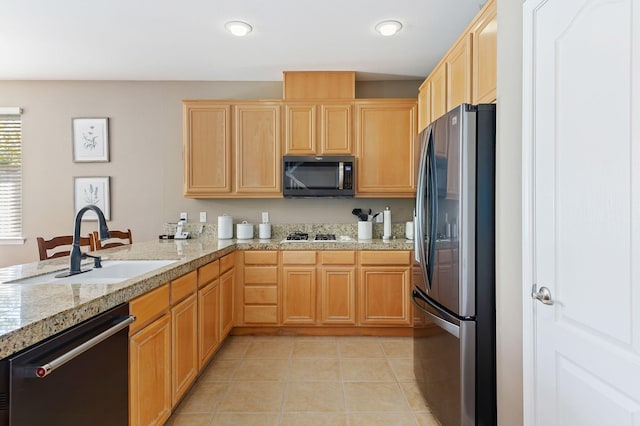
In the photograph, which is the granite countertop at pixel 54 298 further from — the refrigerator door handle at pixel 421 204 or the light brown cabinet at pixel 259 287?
the refrigerator door handle at pixel 421 204

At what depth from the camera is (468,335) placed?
5.16 feet

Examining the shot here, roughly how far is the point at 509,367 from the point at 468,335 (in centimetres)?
20

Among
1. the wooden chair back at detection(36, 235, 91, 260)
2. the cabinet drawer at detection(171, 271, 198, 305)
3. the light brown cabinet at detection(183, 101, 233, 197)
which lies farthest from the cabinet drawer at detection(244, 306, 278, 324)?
the wooden chair back at detection(36, 235, 91, 260)

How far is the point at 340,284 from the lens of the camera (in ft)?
10.3

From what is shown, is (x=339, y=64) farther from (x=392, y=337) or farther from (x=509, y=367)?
(x=509, y=367)

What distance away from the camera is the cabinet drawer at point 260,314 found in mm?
3139

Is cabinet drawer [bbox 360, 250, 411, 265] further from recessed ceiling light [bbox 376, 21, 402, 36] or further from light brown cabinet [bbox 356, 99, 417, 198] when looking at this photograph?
recessed ceiling light [bbox 376, 21, 402, 36]

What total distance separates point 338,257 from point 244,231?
3.42ft
